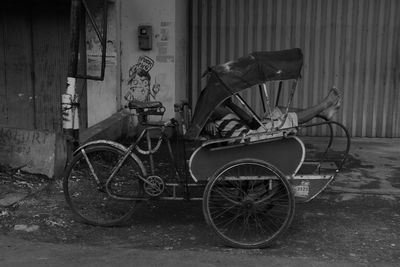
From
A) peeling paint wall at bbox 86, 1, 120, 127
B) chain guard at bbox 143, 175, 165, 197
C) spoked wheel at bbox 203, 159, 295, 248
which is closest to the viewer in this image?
spoked wheel at bbox 203, 159, 295, 248

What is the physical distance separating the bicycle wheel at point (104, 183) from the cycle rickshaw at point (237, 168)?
1cm

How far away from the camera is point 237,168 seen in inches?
189

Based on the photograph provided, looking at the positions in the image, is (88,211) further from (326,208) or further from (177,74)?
(177,74)

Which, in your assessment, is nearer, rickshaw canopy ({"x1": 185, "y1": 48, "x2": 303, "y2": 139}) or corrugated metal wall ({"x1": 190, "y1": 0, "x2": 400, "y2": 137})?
rickshaw canopy ({"x1": 185, "y1": 48, "x2": 303, "y2": 139})

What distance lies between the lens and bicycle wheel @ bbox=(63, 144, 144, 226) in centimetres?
517

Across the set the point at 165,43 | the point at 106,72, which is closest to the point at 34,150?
the point at 106,72

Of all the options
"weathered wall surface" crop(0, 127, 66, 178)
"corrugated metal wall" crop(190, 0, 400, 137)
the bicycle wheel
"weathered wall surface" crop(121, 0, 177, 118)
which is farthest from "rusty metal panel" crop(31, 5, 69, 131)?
the bicycle wheel

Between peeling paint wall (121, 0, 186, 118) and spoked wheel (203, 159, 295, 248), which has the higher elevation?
peeling paint wall (121, 0, 186, 118)

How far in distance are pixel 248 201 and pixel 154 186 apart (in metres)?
0.87

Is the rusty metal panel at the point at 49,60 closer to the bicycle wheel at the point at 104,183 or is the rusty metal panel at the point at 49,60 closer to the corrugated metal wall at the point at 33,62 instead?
the corrugated metal wall at the point at 33,62

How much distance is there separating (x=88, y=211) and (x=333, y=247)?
2424mm

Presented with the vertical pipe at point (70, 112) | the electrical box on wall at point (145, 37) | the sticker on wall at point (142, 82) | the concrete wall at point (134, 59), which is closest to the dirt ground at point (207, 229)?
the vertical pipe at point (70, 112)

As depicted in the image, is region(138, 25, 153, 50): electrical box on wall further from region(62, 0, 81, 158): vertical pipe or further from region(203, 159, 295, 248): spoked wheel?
region(203, 159, 295, 248): spoked wheel

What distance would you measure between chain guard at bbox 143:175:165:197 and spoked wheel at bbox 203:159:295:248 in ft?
1.76
